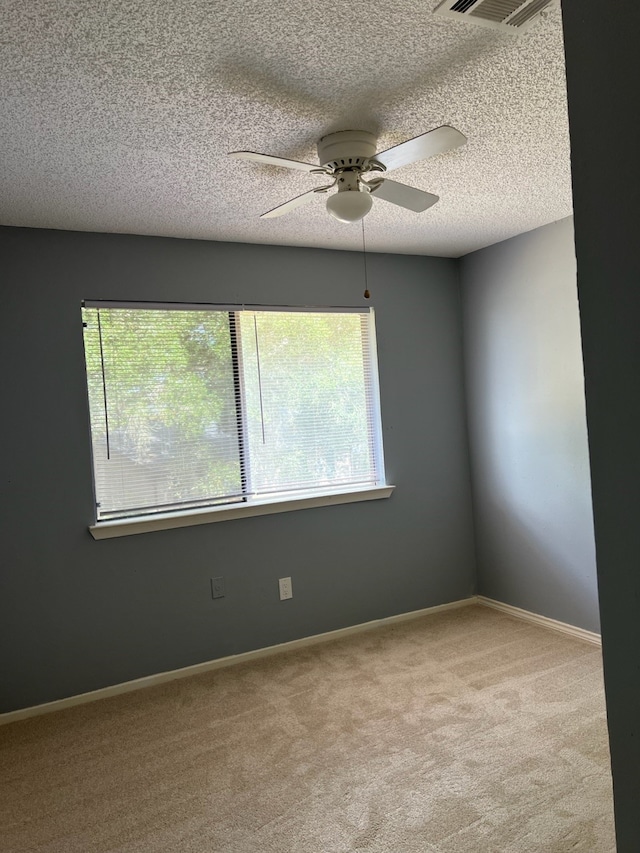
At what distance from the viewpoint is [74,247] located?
310 cm

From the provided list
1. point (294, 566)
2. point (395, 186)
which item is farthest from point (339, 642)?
point (395, 186)

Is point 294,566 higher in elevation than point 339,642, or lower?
higher

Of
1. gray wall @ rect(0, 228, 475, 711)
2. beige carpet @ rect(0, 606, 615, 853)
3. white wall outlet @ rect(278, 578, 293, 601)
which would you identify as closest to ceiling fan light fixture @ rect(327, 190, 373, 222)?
gray wall @ rect(0, 228, 475, 711)

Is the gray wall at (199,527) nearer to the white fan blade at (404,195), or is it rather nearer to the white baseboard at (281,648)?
the white baseboard at (281,648)

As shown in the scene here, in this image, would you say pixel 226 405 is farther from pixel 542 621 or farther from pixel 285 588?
pixel 542 621

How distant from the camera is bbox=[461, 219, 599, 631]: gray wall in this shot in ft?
11.4

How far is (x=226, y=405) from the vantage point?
137 inches

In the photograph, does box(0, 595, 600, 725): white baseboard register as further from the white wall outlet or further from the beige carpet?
the white wall outlet

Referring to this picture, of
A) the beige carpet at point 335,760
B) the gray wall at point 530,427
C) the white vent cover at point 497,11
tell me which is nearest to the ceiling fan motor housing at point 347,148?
the white vent cover at point 497,11

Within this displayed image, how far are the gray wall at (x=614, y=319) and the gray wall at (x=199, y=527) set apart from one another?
109 inches

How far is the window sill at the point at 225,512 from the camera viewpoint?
3.14m

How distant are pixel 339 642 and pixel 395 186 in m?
2.59

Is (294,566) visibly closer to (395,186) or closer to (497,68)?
(395,186)

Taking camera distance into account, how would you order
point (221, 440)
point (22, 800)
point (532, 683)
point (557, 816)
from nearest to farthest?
point (557, 816) → point (22, 800) → point (532, 683) → point (221, 440)
